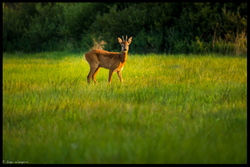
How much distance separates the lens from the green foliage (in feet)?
56.5

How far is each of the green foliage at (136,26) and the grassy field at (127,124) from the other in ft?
35.5

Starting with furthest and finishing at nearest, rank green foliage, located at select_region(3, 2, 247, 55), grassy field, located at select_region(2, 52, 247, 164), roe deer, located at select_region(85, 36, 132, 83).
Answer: green foliage, located at select_region(3, 2, 247, 55), roe deer, located at select_region(85, 36, 132, 83), grassy field, located at select_region(2, 52, 247, 164)

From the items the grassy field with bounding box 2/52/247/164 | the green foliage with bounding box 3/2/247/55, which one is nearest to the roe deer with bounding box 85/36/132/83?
the grassy field with bounding box 2/52/247/164

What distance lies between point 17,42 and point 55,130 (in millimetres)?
30417

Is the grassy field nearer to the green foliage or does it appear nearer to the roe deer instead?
the roe deer

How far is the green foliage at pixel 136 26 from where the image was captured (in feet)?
56.5

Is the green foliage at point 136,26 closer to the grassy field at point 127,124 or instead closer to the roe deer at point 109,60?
the roe deer at point 109,60

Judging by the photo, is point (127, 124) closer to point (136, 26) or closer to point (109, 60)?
point (109, 60)

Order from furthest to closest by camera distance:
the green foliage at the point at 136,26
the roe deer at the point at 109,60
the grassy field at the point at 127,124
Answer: the green foliage at the point at 136,26 → the roe deer at the point at 109,60 → the grassy field at the point at 127,124

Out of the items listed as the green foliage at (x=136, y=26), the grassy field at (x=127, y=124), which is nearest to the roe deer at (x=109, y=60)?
the grassy field at (x=127, y=124)

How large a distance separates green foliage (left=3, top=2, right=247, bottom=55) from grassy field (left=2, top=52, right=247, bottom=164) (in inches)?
426

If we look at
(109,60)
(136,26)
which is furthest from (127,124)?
(136,26)

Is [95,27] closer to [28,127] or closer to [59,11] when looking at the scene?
[59,11]

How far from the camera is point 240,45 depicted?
50.5 feet
